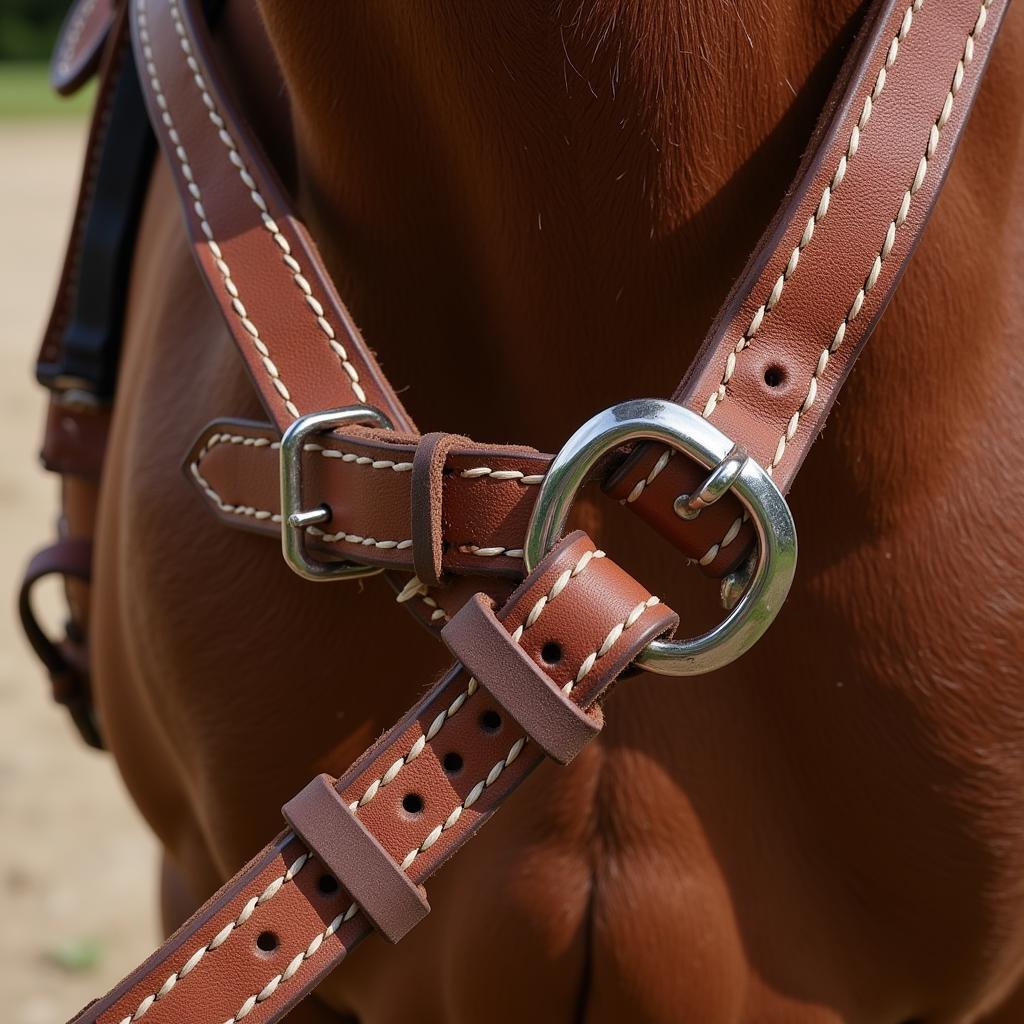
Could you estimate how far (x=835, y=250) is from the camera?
29.5 inches

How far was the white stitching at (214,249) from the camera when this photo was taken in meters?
0.84

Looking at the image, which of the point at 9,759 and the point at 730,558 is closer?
the point at 730,558

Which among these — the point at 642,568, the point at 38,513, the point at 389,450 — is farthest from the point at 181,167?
the point at 38,513

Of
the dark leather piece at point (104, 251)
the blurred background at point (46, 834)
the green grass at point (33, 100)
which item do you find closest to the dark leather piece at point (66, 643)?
the dark leather piece at point (104, 251)

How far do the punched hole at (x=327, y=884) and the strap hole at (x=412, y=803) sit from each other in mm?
59

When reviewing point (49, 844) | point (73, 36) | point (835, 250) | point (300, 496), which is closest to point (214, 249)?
point (300, 496)

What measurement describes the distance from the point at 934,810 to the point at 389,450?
41 centimetres

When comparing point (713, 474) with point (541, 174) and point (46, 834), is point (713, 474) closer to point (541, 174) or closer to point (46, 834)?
point (541, 174)

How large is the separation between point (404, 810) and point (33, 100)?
49.9ft

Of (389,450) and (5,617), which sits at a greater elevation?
(389,450)

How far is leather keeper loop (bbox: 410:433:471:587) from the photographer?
0.74m

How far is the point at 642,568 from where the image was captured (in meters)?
0.90

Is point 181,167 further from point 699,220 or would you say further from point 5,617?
point 5,617

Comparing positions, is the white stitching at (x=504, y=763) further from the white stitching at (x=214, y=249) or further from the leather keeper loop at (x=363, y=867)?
the white stitching at (x=214, y=249)
